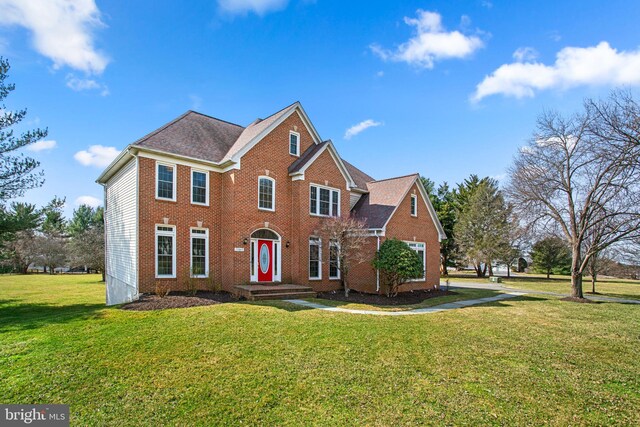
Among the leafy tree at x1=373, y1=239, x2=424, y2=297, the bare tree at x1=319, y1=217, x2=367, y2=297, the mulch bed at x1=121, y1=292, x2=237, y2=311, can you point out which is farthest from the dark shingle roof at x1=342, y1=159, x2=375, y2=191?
the mulch bed at x1=121, y1=292, x2=237, y2=311

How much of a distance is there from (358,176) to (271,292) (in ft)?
38.6

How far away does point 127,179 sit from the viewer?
14.7 meters

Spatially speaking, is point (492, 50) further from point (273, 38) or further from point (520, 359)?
point (520, 359)

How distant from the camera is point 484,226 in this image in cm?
3678

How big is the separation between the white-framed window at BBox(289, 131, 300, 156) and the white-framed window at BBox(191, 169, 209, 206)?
4.47 metres

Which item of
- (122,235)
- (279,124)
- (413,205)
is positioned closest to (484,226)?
(413,205)

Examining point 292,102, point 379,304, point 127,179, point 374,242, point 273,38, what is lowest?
point 379,304

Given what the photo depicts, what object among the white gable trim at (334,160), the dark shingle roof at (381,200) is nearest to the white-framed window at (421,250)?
the dark shingle roof at (381,200)

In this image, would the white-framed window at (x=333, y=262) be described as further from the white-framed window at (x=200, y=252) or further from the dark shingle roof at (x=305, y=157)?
the white-framed window at (x=200, y=252)

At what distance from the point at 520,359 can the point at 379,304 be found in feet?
22.9

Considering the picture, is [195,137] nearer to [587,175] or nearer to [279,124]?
[279,124]

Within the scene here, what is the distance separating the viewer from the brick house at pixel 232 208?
44.9ft

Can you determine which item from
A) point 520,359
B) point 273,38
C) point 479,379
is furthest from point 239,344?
point 273,38

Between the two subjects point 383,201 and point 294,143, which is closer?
point 294,143
